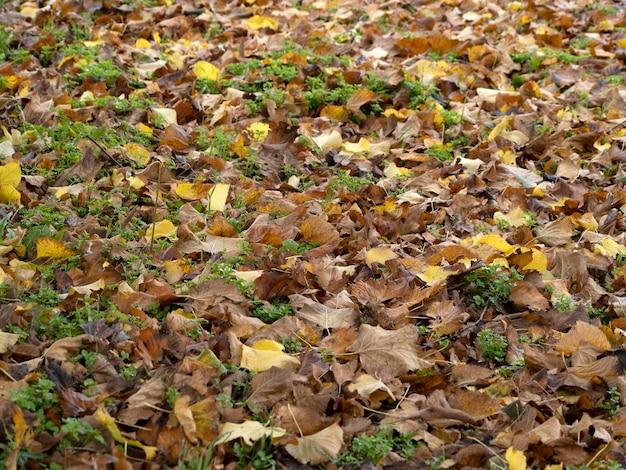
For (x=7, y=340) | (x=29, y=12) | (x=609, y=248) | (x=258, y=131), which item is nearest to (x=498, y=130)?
(x=609, y=248)

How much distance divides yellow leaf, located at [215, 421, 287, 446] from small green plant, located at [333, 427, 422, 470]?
177 millimetres

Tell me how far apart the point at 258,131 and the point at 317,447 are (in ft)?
6.74

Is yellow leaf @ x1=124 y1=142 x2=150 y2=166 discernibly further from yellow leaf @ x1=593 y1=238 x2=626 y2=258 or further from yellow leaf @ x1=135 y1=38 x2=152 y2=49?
yellow leaf @ x1=593 y1=238 x2=626 y2=258

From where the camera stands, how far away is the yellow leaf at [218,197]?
124 inches

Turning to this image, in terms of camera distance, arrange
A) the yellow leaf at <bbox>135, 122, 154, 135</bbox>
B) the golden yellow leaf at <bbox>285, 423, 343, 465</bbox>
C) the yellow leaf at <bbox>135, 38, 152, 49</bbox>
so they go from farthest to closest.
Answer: the yellow leaf at <bbox>135, 38, 152, 49</bbox> < the yellow leaf at <bbox>135, 122, 154, 135</bbox> < the golden yellow leaf at <bbox>285, 423, 343, 465</bbox>

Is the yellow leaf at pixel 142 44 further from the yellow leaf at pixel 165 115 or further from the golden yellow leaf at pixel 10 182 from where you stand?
the golden yellow leaf at pixel 10 182

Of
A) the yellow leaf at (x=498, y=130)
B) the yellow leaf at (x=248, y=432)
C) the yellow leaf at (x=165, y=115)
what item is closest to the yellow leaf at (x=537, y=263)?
the yellow leaf at (x=498, y=130)

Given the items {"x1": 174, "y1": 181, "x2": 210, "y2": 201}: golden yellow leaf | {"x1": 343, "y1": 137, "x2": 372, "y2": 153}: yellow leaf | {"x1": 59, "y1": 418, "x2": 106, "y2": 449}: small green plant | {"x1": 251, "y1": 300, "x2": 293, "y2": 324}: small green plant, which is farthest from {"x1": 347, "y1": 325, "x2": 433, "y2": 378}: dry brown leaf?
{"x1": 343, "y1": 137, "x2": 372, "y2": 153}: yellow leaf

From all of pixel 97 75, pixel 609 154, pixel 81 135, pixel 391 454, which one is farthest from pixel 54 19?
pixel 391 454

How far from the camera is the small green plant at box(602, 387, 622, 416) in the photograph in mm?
2283

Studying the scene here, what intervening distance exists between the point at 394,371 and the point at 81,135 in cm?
193

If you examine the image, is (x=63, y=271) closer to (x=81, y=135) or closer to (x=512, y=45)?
(x=81, y=135)

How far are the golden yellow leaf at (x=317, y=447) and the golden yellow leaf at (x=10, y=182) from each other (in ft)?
5.53

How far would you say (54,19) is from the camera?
492 centimetres
